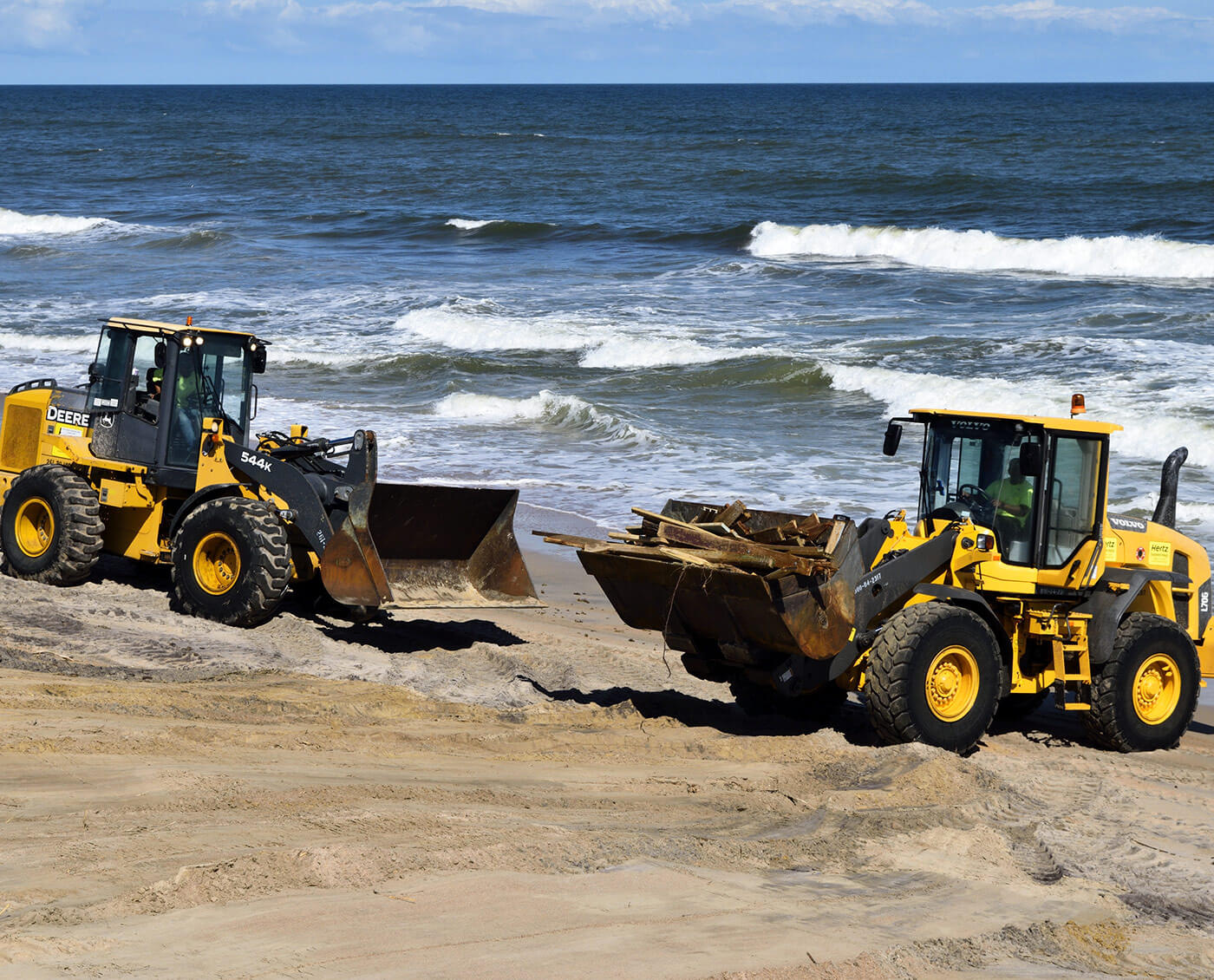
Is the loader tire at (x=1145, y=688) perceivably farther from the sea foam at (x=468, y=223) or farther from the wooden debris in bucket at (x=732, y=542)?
the sea foam at (x=468, y=223)

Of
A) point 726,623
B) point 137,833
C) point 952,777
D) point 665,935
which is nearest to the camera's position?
point 665,935

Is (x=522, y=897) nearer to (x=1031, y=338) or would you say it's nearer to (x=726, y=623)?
(x=726, y=623)

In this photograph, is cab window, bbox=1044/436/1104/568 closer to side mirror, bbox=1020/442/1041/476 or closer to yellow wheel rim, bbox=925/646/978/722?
side mirror, bbox=1020/442/1041/476

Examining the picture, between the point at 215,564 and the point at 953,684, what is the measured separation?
5210 millimetres

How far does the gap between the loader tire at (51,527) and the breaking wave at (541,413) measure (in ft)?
29.7

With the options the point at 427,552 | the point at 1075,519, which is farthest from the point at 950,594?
the point at 427,552

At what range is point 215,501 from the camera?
9844 mm

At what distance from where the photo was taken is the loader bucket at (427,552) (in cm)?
923

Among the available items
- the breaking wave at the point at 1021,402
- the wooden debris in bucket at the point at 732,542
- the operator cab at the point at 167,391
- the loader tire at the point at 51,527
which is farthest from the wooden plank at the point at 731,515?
the breaking wave at the point at 1021,402

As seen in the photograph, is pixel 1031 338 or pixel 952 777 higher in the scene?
pixel 1031 338

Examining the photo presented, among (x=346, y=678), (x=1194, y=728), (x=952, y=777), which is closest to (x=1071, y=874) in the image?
(x=952, y=777)

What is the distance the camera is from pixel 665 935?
462 centimetres

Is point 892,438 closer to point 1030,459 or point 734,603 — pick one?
point 1030,459

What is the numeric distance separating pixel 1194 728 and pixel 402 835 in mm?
5792
